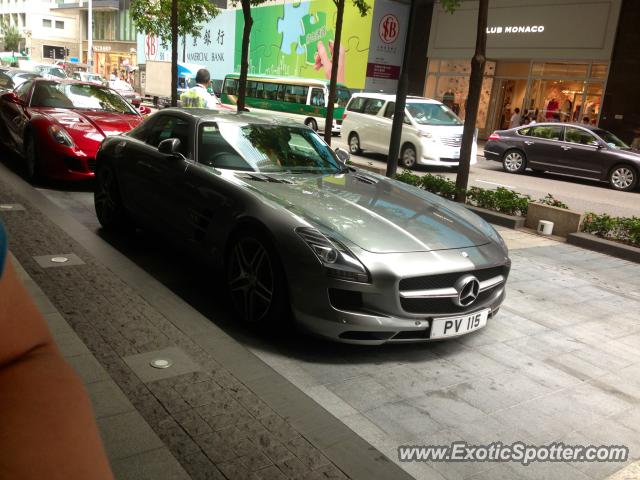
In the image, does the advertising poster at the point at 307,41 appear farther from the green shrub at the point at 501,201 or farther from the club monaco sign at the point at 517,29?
the green shrub at the point at 501,201

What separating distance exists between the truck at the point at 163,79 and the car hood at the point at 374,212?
1182 inches

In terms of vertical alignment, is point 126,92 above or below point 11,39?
below

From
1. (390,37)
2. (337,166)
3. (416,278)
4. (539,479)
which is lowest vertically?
(539,479)

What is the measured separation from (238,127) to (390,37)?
28862 millimetres

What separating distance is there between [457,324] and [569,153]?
43.3 feet

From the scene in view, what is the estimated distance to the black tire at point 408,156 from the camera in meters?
→ 15.4

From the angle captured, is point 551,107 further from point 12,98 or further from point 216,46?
point 216,46

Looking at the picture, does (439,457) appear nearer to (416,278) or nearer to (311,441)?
(311,441)

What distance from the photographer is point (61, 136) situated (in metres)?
7.84

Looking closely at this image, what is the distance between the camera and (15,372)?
0.89 metres

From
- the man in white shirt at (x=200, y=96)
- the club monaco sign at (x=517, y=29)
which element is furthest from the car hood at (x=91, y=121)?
the club monaco sign at (x=517, y=29)

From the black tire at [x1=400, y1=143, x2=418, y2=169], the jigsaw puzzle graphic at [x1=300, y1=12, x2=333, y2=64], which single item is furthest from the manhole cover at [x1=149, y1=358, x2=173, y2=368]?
the jigsaw puzzle graphic at [x1=300, y1=12, x2=333, y2=64]

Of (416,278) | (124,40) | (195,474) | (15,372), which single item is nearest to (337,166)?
(416,278)

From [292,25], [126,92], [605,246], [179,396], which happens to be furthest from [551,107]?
[179,396]
